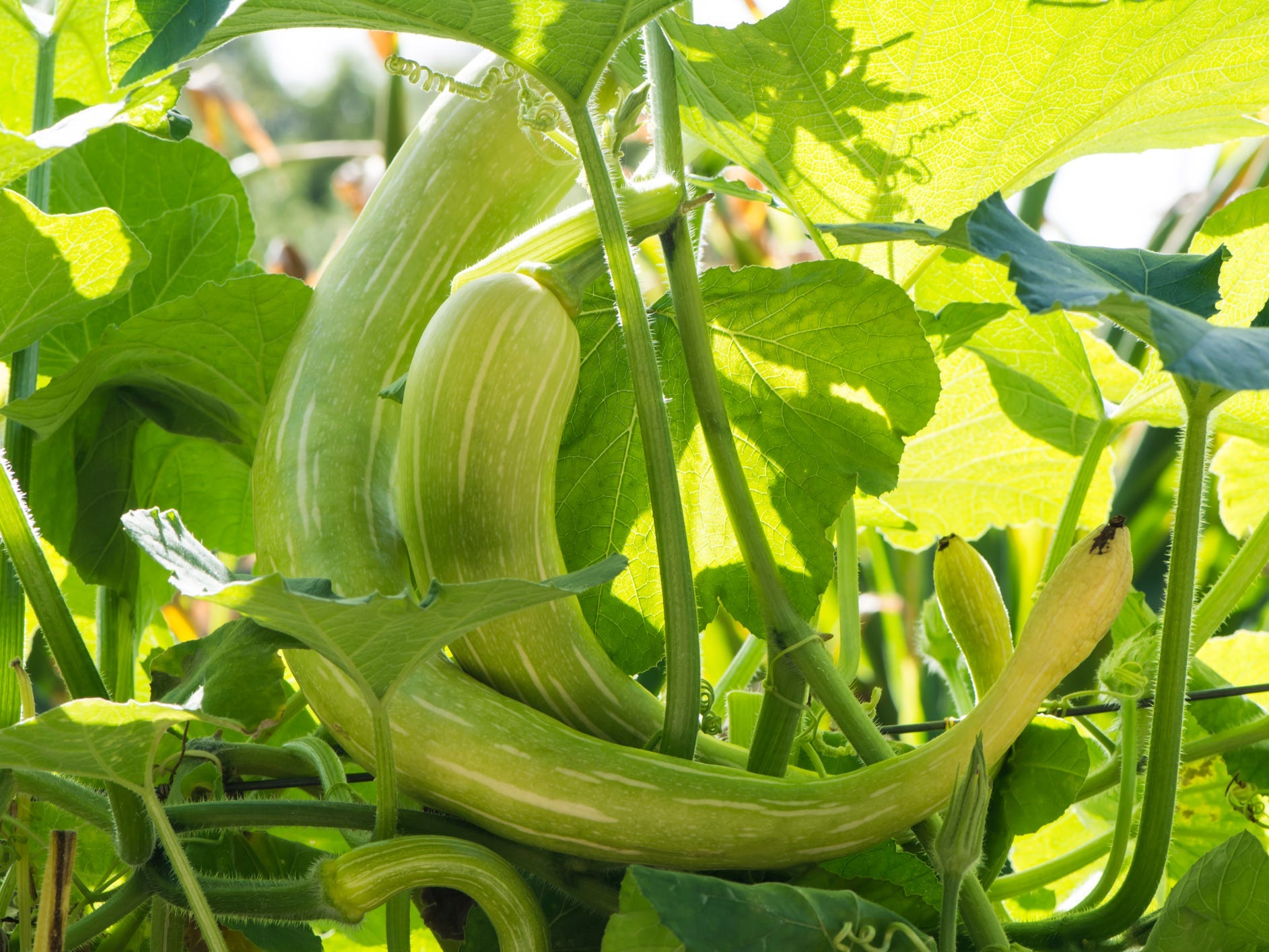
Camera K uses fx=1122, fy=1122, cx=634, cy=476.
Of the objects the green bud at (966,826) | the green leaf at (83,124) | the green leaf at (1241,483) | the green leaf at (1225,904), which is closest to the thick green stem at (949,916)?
the green bud at (966,826)

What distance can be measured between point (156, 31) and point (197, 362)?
28cm

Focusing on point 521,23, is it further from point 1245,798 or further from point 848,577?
point 1245,798

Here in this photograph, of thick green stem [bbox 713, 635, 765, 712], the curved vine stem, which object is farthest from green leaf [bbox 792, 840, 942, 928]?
thick green stem [bbox 713, 635, 765, 712]

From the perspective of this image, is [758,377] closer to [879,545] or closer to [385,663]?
[385,663]

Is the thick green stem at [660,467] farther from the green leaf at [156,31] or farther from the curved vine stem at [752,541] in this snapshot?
the green leaf at [156,31]

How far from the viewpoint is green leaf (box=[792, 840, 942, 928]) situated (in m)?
0.49

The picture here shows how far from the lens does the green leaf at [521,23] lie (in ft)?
1.57

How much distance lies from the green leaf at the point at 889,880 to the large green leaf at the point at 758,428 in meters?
0.13

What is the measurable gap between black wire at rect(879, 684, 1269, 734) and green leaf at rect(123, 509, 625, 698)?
0.26 meters

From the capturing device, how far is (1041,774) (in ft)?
1.81

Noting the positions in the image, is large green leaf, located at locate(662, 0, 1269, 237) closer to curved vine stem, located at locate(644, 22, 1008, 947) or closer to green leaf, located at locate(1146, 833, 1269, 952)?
curved vine stem, located at locate(644, 22, 1008, 947)

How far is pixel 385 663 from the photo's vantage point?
42cm

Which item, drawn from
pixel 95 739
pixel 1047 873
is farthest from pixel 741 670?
pixel 95 739

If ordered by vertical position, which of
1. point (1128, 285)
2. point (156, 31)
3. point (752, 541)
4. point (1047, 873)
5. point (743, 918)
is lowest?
point (1047, 873)
